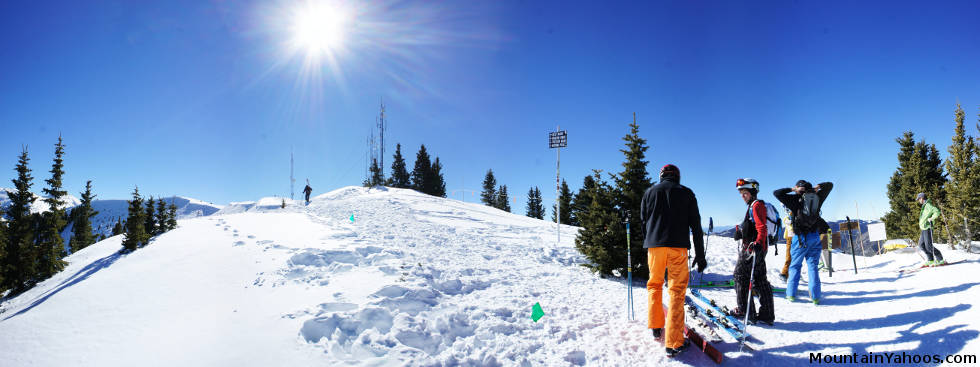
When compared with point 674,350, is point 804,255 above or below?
above

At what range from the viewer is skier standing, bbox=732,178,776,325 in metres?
4.82

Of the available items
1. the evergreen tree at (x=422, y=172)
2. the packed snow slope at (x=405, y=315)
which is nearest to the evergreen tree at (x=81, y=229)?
the evergreen tree at (x=422, y=172)

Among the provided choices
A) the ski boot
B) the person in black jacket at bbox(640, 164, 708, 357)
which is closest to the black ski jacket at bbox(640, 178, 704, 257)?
the person in black jacket at bbox(640, 164, 708, 357)

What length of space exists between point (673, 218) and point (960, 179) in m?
25.0

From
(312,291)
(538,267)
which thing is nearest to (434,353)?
(312,291)

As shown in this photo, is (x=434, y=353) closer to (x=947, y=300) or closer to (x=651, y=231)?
(x=651, y=231)

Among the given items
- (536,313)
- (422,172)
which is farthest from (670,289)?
(422,172)

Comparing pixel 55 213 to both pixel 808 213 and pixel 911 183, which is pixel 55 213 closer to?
pixel 808 213

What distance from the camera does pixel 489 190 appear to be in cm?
6031

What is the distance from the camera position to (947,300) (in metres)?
5.25

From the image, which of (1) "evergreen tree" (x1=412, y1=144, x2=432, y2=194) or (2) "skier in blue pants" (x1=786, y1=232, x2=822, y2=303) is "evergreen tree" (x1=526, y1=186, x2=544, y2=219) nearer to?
(1) "evergreen tree" (x1=412, y1=144, x2=432, y2=194)

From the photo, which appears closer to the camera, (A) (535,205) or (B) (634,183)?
(B) (634,183)

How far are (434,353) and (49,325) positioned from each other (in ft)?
24.6

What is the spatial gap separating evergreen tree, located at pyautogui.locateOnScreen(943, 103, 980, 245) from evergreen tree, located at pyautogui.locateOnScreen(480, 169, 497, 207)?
48.2 metres
